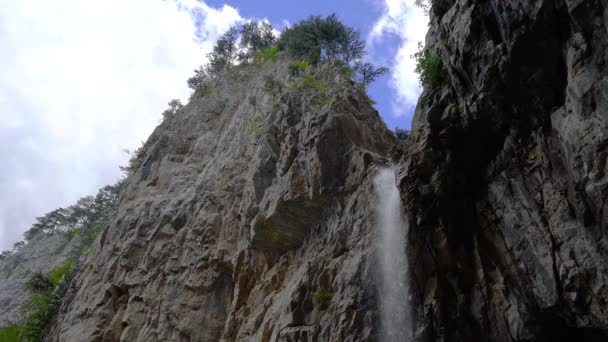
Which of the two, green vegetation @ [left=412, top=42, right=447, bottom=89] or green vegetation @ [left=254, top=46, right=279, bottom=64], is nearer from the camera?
green vegetation @ [left=412, top=42, right=447, bottom=89]

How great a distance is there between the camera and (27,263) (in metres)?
52.6

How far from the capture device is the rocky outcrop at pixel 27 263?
44875 mm

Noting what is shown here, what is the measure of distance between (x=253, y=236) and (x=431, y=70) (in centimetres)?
949

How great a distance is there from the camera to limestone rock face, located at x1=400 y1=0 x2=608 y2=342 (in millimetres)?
9203

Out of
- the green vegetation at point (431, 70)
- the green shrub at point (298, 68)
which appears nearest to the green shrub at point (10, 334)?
the green shrub at point (298, 68)

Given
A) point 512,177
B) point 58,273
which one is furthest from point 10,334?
point 512,177

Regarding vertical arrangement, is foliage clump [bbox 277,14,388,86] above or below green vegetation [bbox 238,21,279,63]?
below

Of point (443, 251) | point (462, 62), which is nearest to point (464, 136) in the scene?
point (462, 62)

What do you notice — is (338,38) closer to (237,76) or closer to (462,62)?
(237,76)

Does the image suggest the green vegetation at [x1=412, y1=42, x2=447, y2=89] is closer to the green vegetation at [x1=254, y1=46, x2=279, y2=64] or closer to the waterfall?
the waterfall

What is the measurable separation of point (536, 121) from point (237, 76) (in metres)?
30.4

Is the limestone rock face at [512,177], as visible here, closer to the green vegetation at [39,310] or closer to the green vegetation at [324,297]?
the green vegetation at [324,297]

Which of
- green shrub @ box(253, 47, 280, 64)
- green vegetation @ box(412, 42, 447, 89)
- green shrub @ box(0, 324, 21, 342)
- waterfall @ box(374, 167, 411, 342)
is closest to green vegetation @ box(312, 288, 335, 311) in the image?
waterfall @ box(374, 167, 411, 342)

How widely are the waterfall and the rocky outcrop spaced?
3908 centimetres
